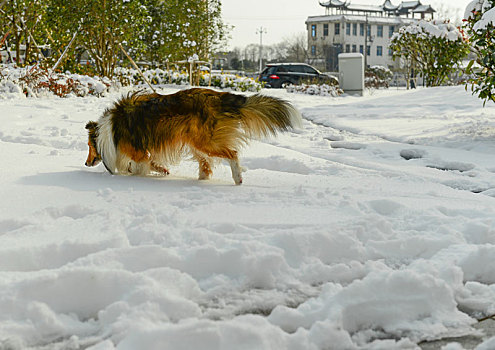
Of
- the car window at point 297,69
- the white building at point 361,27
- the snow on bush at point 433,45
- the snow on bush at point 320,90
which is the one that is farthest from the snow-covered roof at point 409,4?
the snow on bush at point 320,90

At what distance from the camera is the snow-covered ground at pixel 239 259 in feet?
5.44

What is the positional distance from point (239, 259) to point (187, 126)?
159cm

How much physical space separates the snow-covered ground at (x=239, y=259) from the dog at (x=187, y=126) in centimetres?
20

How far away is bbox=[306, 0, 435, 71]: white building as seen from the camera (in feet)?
221

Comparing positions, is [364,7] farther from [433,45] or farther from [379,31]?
[433,45]

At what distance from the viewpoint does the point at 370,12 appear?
73.7m

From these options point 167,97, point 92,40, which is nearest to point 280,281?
point 167,97

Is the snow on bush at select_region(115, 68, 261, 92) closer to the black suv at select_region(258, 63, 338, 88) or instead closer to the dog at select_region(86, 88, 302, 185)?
the black suv at select_region(258, 63, 338, 88)

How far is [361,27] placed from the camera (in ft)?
229

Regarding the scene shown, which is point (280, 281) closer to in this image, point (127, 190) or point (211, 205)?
point (211, 205)

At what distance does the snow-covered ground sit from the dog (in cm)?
20

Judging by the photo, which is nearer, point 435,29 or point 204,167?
point 204,167

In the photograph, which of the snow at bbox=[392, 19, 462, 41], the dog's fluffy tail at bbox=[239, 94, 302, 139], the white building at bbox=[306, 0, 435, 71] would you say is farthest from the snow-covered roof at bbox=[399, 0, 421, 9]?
the dog's fluffy tail at bbox=[239, 94, 302, 139]

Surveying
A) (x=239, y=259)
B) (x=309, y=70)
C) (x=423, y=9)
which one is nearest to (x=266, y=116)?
(x=239, y=259)
